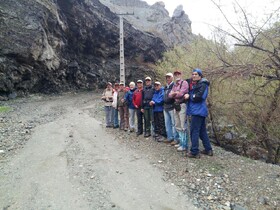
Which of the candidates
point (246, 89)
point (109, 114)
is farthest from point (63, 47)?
point (246, 89)

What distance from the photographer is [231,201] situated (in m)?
4.46

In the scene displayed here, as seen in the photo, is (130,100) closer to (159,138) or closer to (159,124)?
(159,124)

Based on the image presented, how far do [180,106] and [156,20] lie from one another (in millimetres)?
54780

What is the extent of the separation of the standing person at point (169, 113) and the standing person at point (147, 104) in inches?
28.1

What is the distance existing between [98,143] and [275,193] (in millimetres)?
5120

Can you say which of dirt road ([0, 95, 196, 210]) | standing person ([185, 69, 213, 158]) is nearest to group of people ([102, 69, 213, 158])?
standing person ([185, 69, 213, 158])

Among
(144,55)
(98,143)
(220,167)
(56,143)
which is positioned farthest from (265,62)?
(144,55)

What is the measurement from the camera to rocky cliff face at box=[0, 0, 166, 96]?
19.3m

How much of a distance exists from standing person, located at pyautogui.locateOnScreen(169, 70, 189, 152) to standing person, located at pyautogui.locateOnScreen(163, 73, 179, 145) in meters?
0.26

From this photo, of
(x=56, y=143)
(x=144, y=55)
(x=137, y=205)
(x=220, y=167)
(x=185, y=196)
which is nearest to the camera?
(x=137, y=205)

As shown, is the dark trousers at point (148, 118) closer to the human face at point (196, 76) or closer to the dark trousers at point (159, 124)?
the dark trousers at point (159, 124)

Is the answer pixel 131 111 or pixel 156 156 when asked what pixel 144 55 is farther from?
pixel 156 156

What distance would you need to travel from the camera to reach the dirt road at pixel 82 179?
4.29m

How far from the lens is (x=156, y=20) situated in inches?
2260
